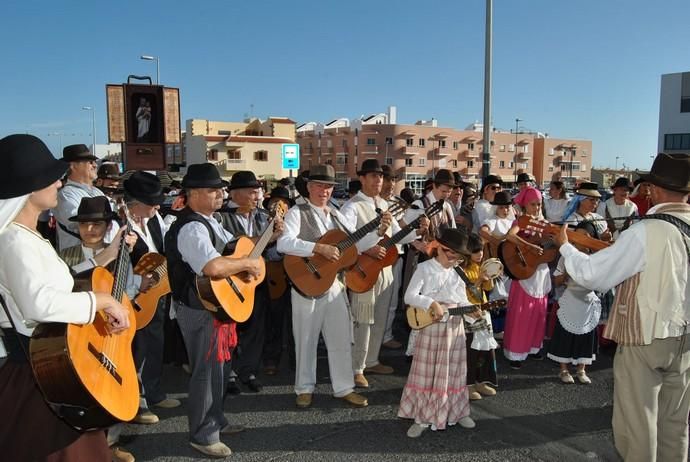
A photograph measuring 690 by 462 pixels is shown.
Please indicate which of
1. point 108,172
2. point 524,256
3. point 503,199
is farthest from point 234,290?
point 108,172

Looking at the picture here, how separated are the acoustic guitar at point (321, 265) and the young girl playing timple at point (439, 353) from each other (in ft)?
2.73

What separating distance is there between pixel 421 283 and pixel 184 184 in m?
2.05

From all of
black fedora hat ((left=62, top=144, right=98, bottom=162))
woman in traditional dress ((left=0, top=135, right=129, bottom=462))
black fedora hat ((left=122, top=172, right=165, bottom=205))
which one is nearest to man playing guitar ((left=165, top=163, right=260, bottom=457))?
black fedora hat ((left=122, top=172, right=165, bottom=205))

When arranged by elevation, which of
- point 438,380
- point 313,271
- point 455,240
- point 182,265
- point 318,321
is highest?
point 455,240

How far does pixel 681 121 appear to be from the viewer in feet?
163

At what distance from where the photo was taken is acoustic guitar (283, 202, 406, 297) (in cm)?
464

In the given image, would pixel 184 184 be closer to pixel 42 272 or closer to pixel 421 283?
pixel 42 272

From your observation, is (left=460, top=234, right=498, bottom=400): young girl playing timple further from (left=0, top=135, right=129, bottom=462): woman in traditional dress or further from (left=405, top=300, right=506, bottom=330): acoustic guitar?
(left=0, top=135, right=129, bottom=462): woman in traditional dress

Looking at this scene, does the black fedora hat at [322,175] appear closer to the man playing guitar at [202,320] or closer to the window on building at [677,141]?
the man playing guitar at [202,320]

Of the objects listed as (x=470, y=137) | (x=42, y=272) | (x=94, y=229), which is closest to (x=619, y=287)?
(x=42, y=272)

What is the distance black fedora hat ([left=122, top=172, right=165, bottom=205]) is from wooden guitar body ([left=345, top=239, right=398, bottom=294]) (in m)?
1.96

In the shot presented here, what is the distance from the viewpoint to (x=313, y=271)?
468cm

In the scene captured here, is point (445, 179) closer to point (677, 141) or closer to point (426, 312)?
point (426, 312)

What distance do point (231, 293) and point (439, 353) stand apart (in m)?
1.76
